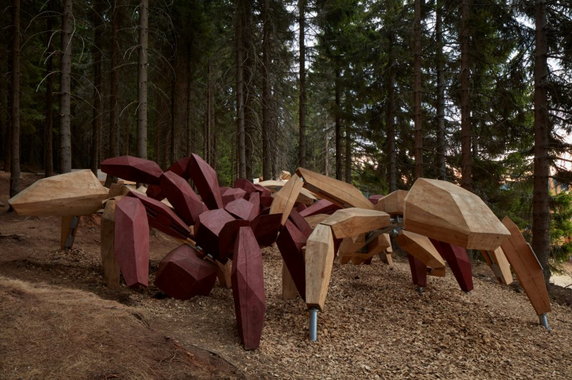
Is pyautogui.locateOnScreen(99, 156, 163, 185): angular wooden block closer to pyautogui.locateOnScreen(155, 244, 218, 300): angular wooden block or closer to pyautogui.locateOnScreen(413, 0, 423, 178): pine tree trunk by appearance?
pyautogui.locateOnScreen(155, 244, 218, 300): angular wooden block

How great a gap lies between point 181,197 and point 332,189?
1.67 meters

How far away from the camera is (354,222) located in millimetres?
3355

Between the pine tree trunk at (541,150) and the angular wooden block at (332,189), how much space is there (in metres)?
5.24

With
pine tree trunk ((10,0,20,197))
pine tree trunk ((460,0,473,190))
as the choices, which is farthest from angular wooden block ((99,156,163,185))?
pine tree trunk ((460,0,473,190))

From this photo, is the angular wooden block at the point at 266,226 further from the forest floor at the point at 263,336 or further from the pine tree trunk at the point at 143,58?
the pine tree trunk at the point at 143,58

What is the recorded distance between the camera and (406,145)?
13.9 meters

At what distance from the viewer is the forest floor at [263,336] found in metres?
2.27

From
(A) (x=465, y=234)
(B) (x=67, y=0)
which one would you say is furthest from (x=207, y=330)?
(B) (x=67, y=0)

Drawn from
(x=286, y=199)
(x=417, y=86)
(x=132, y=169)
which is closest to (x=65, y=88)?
(x=132, y=169)

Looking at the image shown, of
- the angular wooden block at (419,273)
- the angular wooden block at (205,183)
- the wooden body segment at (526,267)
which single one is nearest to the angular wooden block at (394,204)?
the wooden body segment at (526,267)

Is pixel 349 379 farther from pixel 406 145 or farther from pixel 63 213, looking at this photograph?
pixel 406 145

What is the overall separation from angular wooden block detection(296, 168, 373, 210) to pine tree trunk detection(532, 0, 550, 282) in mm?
5237

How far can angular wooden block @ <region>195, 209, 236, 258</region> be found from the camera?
3.51 metres

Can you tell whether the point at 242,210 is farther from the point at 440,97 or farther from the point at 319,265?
the point at 440,97
